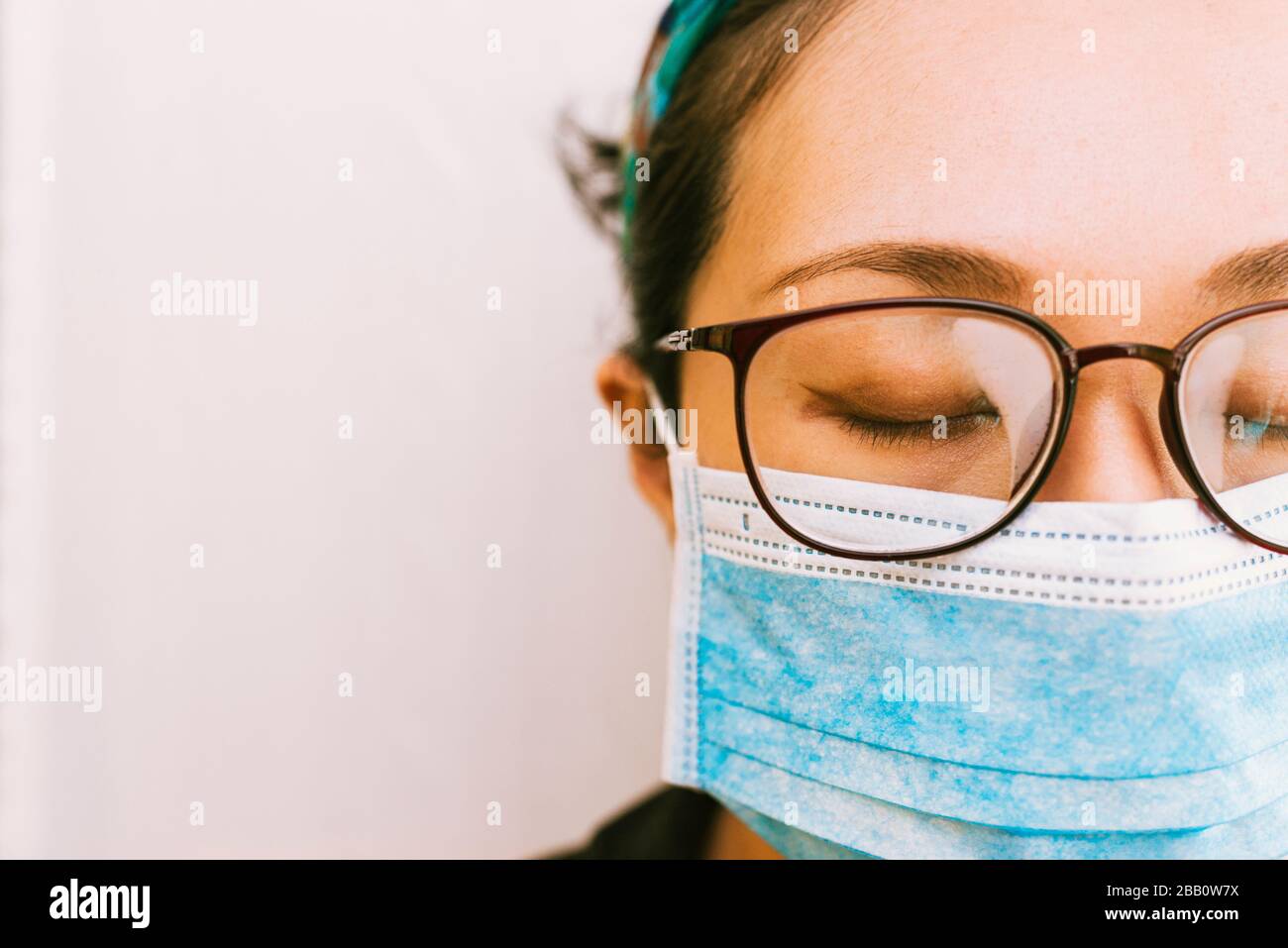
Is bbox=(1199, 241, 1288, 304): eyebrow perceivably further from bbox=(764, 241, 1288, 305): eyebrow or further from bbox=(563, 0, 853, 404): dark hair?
bbox=(563, 0, 853, 404): dark hair

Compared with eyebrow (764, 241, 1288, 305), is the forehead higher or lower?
higher

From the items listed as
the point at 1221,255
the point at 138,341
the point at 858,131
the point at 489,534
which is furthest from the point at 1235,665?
the point at 138,341

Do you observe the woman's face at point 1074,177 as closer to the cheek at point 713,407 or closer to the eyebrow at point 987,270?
the eyebrow at point 987,270

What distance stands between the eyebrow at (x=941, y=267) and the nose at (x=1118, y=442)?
0.10 metres

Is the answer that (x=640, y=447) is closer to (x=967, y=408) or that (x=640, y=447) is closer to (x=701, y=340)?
(x=701, y=340)

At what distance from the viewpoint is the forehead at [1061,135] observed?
693 mm

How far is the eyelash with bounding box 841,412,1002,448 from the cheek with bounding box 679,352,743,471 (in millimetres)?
120

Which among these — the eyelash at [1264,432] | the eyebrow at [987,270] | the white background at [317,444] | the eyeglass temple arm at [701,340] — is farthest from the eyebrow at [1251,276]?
the white background at [317,444]

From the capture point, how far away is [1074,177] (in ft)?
2.31

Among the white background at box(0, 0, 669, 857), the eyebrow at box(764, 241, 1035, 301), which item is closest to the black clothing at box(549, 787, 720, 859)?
the white background at box(0, 0, 669, 857)

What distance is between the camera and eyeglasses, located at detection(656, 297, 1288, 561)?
70 centimetres

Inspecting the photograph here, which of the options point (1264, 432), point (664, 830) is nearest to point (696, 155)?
point (1264, 432)

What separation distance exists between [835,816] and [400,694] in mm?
710

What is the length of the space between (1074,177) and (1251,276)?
6.5 inches
